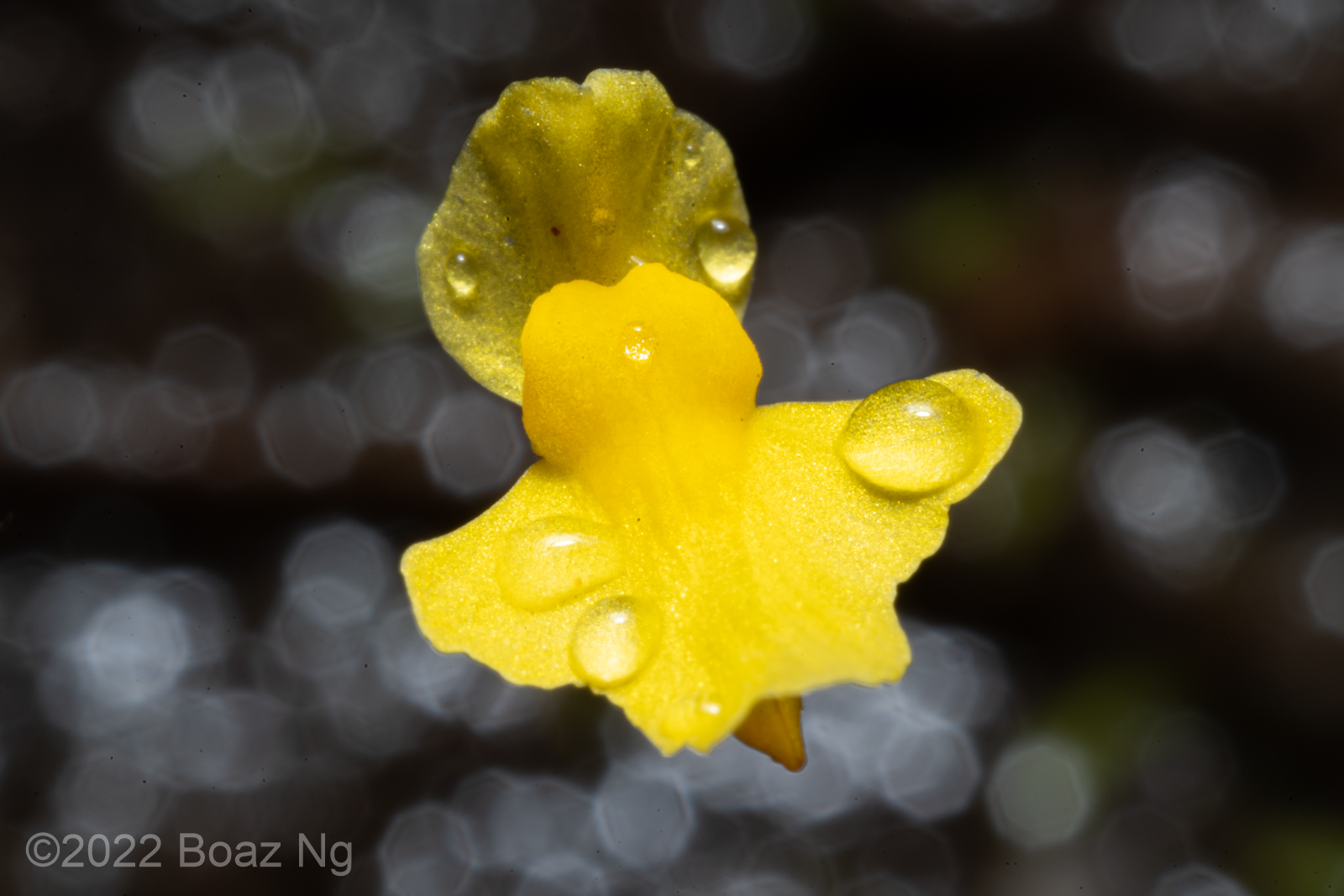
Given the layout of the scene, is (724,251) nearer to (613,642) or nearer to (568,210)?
(568,210)

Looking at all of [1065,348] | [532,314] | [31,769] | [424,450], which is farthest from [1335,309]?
[31,769]

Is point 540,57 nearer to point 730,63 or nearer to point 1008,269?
point 730,63

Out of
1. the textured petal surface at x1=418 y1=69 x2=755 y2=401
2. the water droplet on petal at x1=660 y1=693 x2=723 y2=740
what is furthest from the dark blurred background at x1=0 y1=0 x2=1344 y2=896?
the water droplet on petal at x1=660 y1=693 x2=723 y2=740

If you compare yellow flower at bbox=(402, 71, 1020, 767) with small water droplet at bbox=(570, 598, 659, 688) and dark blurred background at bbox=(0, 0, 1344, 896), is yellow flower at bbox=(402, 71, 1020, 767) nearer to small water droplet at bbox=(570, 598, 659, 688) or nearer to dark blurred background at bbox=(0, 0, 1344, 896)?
small water droplet at bbox=(570, 598, 659, 688)

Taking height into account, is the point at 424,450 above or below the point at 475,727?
above

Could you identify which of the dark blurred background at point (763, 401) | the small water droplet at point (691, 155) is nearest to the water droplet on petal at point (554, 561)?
the small water droplet at point (691, 155)

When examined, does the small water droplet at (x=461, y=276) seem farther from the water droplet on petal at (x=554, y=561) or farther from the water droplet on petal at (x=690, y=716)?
the water droplet on petal at (x=690, y=716)

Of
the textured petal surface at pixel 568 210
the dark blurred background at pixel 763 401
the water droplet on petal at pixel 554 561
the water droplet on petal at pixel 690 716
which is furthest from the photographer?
the dark blurred background at pixel 763 401

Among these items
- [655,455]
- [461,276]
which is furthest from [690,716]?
[461,276]
